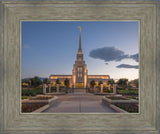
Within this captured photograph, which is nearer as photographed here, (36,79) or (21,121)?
(21,121)

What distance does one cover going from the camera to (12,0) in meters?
2.99

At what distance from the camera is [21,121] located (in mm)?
2910

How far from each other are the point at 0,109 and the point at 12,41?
64.6 inches

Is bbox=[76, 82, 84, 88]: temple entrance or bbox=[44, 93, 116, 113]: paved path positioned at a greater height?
bbox=[44, 93, 116, 113]: paved path

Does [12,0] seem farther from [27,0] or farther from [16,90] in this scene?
[16,90]

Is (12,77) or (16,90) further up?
(12,77)

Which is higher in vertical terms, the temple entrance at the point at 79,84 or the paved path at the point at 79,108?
the paved path at the point at 79,108

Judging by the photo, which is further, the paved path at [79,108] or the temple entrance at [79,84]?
the temple entrance at [79,84]

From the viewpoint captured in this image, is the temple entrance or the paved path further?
the temple entrance

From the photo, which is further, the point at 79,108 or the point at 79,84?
the point at 79,84

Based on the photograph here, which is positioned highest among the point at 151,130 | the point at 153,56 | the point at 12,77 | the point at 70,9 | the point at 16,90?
the point at 70,9

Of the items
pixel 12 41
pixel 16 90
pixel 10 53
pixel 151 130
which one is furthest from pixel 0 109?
pixel 151 130

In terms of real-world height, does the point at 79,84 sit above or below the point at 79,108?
below

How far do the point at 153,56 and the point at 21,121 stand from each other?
3.48 metres
